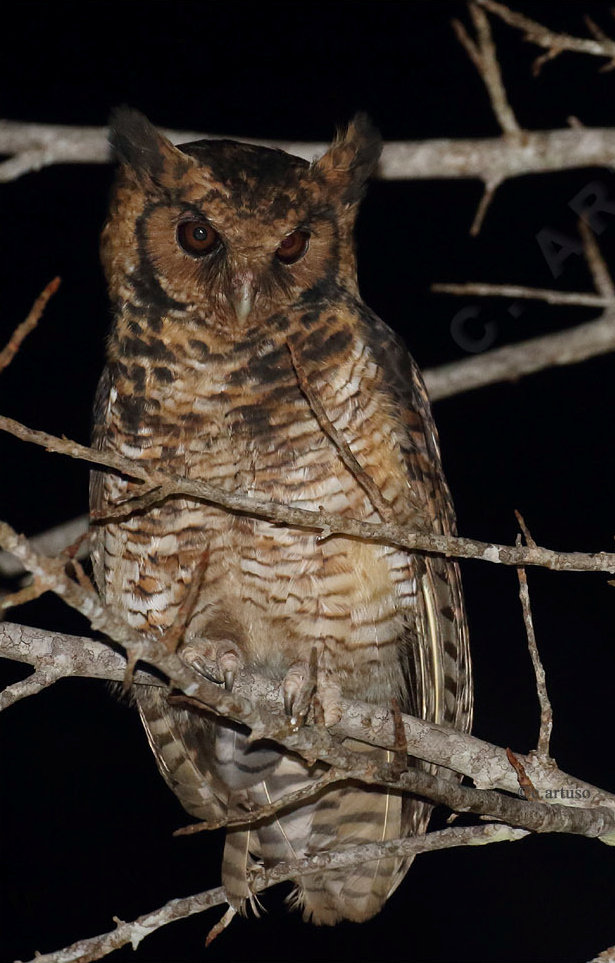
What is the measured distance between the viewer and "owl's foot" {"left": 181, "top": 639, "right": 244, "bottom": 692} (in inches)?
95.1

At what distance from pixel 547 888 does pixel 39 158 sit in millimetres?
3622

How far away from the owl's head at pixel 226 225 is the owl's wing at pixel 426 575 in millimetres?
231

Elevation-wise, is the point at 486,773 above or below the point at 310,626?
below

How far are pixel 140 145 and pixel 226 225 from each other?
1.17ft

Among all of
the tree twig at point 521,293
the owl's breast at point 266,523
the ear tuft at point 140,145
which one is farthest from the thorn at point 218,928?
the ear tuft at point 140,145

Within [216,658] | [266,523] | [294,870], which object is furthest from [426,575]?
[294,870]

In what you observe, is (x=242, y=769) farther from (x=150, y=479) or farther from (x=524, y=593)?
(x=150, y=479)

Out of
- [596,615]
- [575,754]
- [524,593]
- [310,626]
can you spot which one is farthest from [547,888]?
[524,593]

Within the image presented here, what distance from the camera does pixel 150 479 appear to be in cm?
168

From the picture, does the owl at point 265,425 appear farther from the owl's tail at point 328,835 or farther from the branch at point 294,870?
the branch at point 294,870

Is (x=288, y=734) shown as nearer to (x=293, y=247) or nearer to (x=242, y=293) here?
(x=242, y=293)

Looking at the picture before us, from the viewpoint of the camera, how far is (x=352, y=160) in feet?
9.07

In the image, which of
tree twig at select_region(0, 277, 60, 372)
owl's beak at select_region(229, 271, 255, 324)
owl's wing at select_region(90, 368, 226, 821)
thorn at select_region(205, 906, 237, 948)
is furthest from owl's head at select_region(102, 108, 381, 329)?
thorn at select_region(205, 906, 237, 948)

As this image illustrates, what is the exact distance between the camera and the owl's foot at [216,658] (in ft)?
7.93
